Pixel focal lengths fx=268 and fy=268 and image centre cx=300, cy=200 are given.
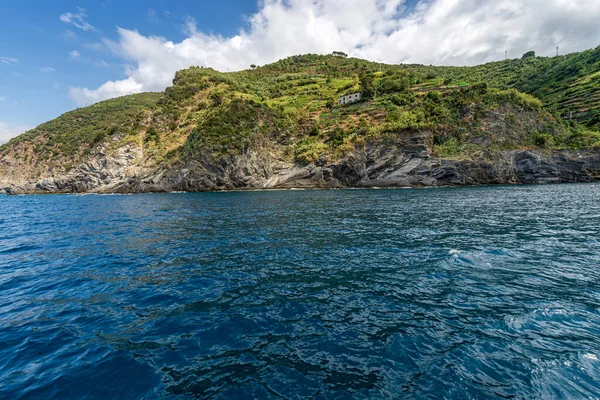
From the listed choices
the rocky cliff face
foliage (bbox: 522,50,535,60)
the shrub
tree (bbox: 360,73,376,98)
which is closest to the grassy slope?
the shrub

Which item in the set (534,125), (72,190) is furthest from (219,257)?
(72,190)

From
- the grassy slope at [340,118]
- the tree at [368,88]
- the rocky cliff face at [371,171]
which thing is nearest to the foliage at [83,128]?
the grassy slope at [340,118]

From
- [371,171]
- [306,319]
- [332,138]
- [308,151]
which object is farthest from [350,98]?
[306,319]

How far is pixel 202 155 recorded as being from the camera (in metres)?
73.2

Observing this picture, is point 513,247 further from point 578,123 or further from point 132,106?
point 132,106

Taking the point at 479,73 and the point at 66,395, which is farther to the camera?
the point at 479,73

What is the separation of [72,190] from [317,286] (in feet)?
367

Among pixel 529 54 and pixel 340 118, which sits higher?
pixel 529 54

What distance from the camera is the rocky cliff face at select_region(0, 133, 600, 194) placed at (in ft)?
219

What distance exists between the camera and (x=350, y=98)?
348ft

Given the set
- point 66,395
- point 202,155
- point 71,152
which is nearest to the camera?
point 66,395

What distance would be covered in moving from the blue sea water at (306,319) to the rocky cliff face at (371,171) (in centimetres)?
5352

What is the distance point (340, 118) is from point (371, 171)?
29462 mm

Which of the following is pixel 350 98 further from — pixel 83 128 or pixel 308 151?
pixel 83 128
